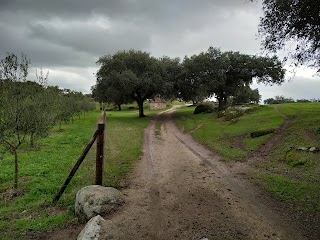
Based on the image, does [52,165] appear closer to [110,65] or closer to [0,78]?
[0,78]

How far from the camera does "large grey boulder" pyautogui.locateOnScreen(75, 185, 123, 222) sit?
33.3 ft

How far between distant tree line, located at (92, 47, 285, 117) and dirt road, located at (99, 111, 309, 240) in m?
34.9

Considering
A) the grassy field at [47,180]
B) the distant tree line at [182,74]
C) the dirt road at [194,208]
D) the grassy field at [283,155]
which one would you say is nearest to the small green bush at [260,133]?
the grassy field at [283,155]

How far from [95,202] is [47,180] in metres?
7.17

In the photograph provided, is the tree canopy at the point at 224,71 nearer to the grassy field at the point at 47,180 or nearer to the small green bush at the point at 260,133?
the small green bush at the point at 260,133

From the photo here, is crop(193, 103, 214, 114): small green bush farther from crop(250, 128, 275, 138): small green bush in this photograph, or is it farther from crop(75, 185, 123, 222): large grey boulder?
crop(75, 185, 123, 222): large grey boulder

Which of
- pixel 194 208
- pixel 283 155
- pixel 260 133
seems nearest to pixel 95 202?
pixel 194 208

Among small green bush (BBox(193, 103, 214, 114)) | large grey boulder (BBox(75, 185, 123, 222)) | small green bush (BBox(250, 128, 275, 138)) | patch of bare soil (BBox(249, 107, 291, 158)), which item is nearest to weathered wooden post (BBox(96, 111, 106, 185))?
large grey boulder (BBox(75, 185, 123, 222))

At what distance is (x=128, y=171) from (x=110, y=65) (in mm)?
40020

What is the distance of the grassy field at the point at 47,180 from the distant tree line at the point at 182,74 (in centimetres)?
2447

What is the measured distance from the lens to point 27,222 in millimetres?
10734

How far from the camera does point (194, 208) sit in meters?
10.8

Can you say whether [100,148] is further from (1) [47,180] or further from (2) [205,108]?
(2) [205,108]

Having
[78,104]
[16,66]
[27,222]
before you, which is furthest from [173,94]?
[27,222]
